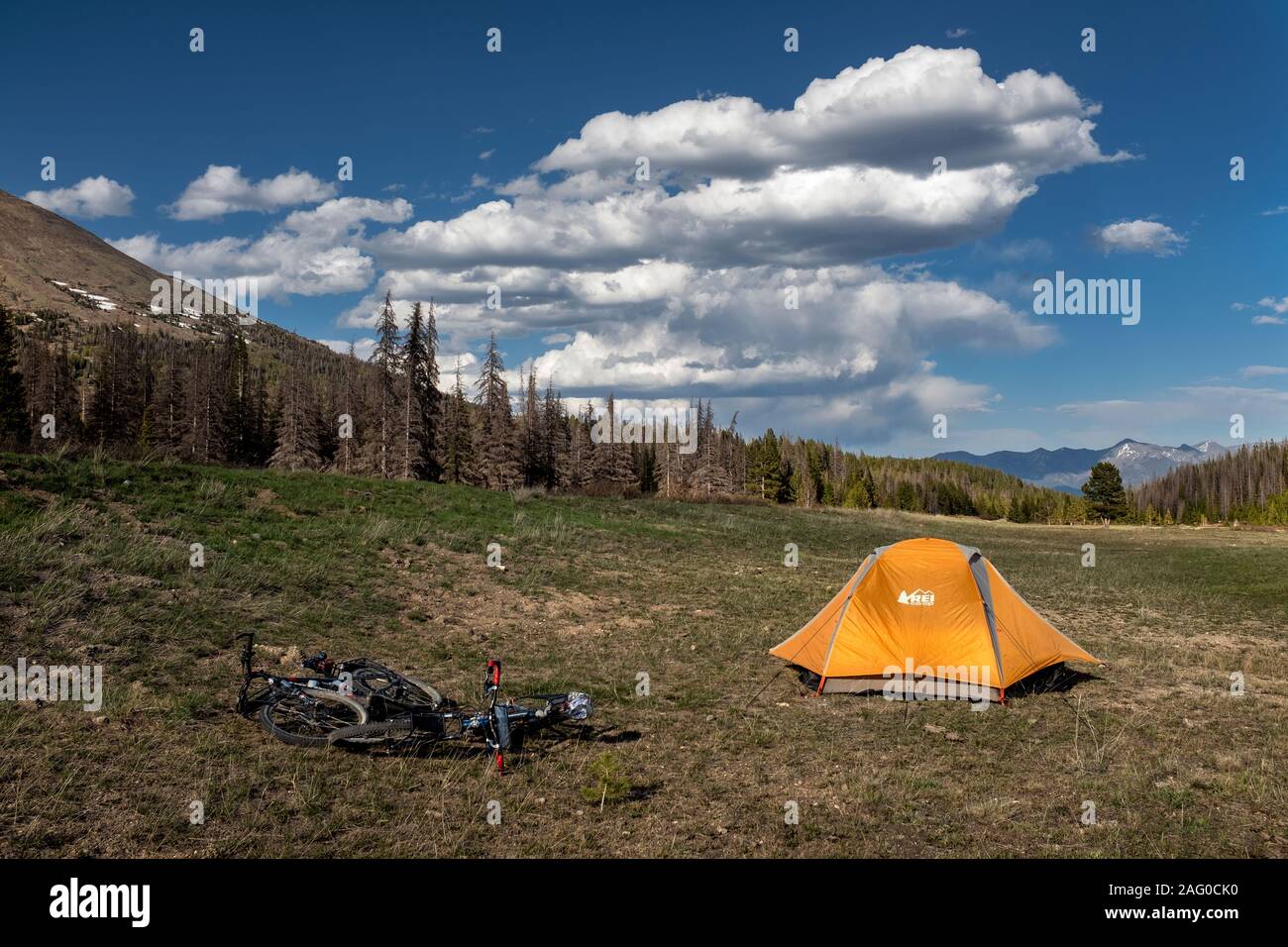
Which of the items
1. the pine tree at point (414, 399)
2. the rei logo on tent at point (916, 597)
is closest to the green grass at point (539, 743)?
the rei logo on tent at point (916, 597)

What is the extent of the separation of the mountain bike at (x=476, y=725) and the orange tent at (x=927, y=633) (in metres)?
5.27

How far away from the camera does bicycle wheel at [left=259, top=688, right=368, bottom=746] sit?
9.01 meters

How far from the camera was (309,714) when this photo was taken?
923cm

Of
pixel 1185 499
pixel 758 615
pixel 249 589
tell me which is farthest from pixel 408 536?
pixel 1185 499

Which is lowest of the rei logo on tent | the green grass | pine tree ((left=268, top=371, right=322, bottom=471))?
the green grass

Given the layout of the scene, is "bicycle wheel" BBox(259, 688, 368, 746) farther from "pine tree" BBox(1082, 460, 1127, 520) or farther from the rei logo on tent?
"pine tree" BBox(1082, 460, 1127, 520)

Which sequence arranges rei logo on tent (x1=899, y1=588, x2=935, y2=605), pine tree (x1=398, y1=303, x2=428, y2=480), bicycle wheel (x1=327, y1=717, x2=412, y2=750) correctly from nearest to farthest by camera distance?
bicycle wheel (x1=327, y1=717, x2=412, y2=750), rei logo on tent (x1=899, y1=588, x2=935, y2=605), pine tree (x1=398, y1=303, x2=428, y2=480)

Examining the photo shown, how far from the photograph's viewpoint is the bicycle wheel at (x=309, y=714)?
9.01 metres

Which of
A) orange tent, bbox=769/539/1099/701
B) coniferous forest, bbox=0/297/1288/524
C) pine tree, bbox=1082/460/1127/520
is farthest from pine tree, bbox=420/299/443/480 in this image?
pine tree, bbox=1082/460/1127/520

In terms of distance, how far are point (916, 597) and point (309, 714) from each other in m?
9.67

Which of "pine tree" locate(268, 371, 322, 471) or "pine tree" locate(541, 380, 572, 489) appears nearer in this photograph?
"pine tree" locate(268, 371, 322, 471)

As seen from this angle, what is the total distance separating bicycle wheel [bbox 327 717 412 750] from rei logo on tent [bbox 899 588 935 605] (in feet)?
27.9

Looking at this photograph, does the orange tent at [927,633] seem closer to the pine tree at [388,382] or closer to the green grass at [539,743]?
the green grass at [539,743]
